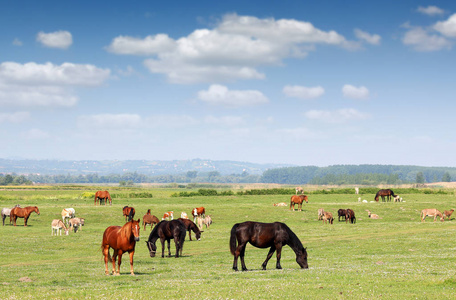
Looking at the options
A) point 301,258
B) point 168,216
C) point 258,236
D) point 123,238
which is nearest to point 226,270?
point 258,236

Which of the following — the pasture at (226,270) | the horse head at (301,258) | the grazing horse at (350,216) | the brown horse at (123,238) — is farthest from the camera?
the grazing horse at (350,216)

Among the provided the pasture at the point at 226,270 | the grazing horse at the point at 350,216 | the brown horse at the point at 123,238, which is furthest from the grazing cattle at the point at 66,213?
the brown horse at the point at 123,238

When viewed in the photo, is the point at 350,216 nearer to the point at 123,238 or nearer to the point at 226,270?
the point at 226,270

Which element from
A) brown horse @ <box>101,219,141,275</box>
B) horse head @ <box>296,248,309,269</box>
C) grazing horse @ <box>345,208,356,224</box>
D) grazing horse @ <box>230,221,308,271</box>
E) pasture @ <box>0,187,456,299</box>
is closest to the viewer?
pasture @ <box>0,187,456,299</box>

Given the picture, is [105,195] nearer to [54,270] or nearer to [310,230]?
[310,230]

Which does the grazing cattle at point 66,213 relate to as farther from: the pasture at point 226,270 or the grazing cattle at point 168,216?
the grazing cattle at point 168,216

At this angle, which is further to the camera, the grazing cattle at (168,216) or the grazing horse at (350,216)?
the grazing horse at (350,216)

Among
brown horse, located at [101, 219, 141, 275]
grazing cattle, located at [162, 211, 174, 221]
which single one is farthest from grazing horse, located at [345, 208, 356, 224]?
brown horse, located at [101, 219, 141, 275]

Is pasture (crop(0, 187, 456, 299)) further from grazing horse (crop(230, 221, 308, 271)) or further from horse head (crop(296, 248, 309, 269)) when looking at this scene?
grazing horse (crop(230, 221, 308, 271))

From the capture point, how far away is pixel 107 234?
20109mm

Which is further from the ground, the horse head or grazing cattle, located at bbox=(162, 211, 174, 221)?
the horse head

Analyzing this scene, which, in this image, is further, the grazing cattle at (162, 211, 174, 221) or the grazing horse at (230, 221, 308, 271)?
the grazing cattle at (162, 211, 174, 221)

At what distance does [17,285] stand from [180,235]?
42.2ft

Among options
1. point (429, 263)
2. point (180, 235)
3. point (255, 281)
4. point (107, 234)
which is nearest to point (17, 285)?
point (107, 234)
